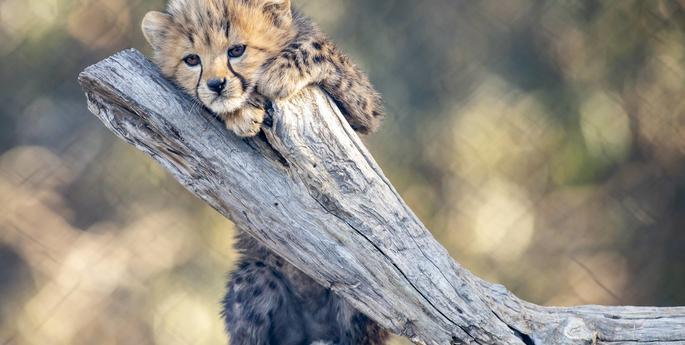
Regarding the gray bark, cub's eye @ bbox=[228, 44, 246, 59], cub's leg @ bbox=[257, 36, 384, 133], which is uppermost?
cub's leg @ bbox=[257, 36, 384, 133]

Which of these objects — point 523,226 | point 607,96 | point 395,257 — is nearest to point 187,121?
point 395,257

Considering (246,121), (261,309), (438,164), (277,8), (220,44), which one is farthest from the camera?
(438,164)

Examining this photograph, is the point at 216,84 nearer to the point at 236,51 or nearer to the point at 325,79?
the point at 236,51

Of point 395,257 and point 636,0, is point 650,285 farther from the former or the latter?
point 395,257

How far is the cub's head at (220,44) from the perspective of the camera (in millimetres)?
2002

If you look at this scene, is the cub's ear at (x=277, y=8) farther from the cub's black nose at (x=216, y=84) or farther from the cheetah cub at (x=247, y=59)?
the cub's black nose at (x=216, y=84)

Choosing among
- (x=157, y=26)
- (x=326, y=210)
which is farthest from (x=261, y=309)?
(x=157, y=26)

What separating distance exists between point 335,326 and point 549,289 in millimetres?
1567

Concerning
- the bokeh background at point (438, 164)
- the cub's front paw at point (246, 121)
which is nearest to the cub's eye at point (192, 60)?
the cub's front paw at point (246, 121)

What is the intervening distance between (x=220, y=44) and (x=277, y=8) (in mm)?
238

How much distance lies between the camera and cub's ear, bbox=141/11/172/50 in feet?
7.37

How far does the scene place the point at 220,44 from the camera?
208 centimetres

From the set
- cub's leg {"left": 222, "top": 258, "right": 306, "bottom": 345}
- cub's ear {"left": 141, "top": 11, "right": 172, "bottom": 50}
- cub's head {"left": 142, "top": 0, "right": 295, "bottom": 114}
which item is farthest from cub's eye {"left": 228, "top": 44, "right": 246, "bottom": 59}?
cub's leg {"left": 222, "top": 258, "right": 306, "bottom": 345}

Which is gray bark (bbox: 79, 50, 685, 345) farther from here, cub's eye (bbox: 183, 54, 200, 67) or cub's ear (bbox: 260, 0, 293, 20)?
cub's ear (bbox: 260, 0, 293, 20)
